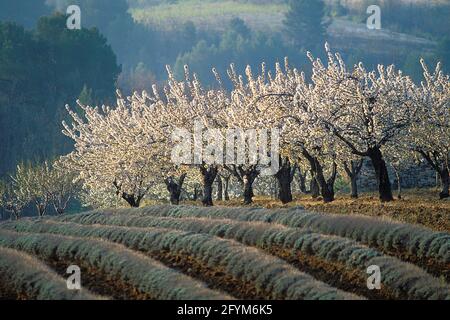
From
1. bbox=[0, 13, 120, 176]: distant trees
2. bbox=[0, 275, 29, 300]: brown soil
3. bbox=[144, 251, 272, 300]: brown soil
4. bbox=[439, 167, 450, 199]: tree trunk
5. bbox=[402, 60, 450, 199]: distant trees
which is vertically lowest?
bbox=[0, 13, 120, 176]: distant trees

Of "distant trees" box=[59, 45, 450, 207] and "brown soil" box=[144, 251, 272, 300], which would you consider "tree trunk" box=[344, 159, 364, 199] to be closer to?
"distant trees" box=[59, 45, 450, 207]

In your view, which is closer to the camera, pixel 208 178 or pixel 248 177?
pixel 248 177

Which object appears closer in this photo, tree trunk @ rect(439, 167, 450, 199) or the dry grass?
the dry grass

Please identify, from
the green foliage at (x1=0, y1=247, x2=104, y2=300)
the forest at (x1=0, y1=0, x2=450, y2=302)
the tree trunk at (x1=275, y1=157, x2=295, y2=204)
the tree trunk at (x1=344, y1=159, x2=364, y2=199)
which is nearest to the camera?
the green foliage at (x1=0, y1=247, x2=104, y2=300)

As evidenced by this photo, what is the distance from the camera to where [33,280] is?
3359 centimetres

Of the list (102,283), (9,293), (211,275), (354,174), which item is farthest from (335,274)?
(354,174)

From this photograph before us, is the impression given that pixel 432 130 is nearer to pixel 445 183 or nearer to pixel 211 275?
pixel 445 183

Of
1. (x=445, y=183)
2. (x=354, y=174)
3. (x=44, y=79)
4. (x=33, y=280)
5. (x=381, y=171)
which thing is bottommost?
(x=44, y=79)

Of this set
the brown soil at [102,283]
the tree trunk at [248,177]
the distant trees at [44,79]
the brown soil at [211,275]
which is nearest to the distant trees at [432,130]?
the tree trunk at [248,177]

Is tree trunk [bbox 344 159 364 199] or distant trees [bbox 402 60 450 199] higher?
distant trees [bbox 402 60 450 199]

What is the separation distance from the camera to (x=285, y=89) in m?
59.4

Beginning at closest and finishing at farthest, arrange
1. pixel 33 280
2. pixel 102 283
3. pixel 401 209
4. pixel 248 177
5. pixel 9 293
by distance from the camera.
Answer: pixel 9 293 < pixel 33 280 < pixel 102 283 < pixel 401 209 < pixel 248 177

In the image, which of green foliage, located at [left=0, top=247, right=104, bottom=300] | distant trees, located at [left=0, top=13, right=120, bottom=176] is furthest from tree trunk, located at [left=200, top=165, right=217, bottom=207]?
distant trees, located at [left=0, top=13, right=120, bottom=176]

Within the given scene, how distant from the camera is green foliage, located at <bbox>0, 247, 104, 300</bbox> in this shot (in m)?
30.8
